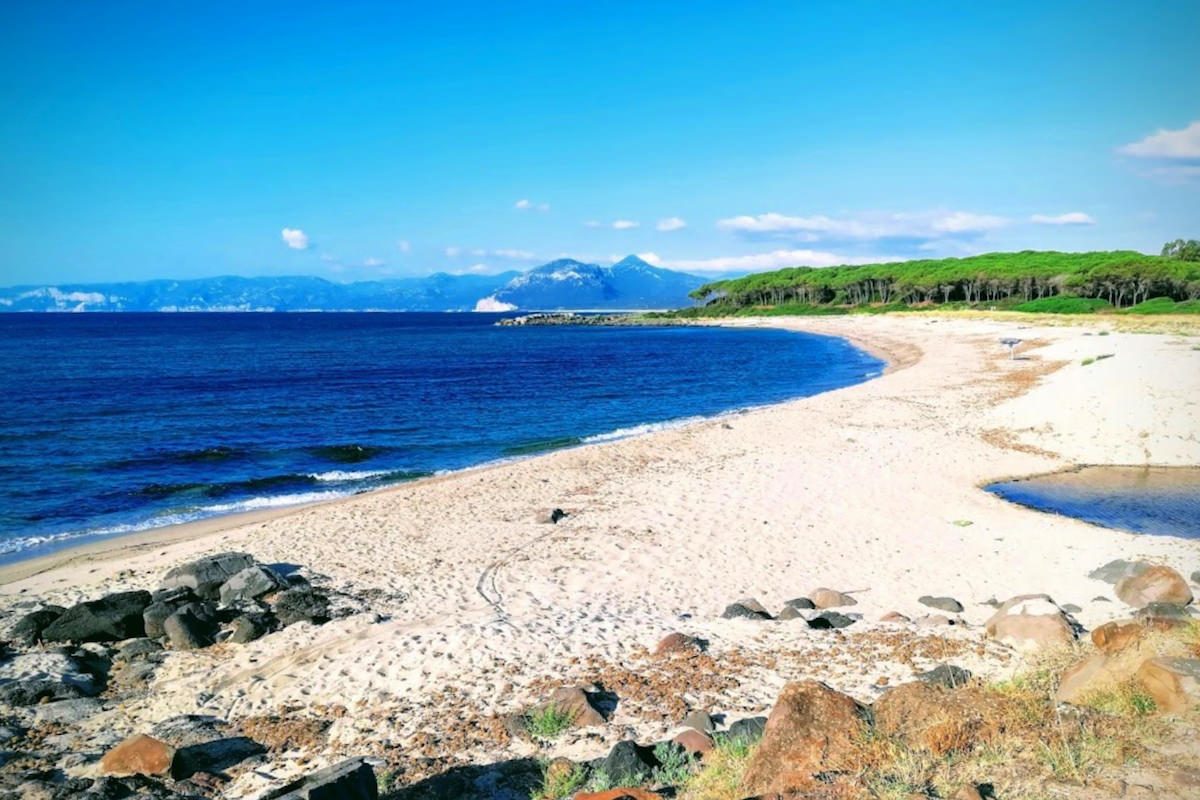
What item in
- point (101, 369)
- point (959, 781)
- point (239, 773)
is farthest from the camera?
point (101, 369)

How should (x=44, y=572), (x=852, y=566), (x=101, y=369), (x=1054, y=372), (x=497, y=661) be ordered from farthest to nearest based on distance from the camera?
(x=101, y=369)
(x=1054, y=372)
(x=44, y=572)
(x=852, y=566)
(x=497, y=661)

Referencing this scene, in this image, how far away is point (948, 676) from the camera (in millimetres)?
8641

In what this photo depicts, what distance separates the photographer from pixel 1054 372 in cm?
3984

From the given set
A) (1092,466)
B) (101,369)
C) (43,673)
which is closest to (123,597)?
(43,673)

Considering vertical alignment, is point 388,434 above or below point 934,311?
below

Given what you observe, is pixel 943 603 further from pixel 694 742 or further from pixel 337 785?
pixel 337 785

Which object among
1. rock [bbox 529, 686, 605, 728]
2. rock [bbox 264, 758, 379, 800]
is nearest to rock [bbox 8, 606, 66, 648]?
rock [bbox 264, 758, 379, 800]

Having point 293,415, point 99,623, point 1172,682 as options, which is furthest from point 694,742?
point 293,415

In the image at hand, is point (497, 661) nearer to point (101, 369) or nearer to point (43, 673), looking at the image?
point (43, 673)

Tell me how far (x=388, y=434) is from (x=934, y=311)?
308ft

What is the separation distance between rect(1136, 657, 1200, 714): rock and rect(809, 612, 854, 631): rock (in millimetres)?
4985

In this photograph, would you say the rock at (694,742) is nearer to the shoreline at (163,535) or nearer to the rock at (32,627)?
the rock at (32,627)

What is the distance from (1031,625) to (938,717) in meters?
4.62

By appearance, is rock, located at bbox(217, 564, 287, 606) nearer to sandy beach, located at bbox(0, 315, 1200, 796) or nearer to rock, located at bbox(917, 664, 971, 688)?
sandy beach, located at bbox(0, 315, 1200, 796)
